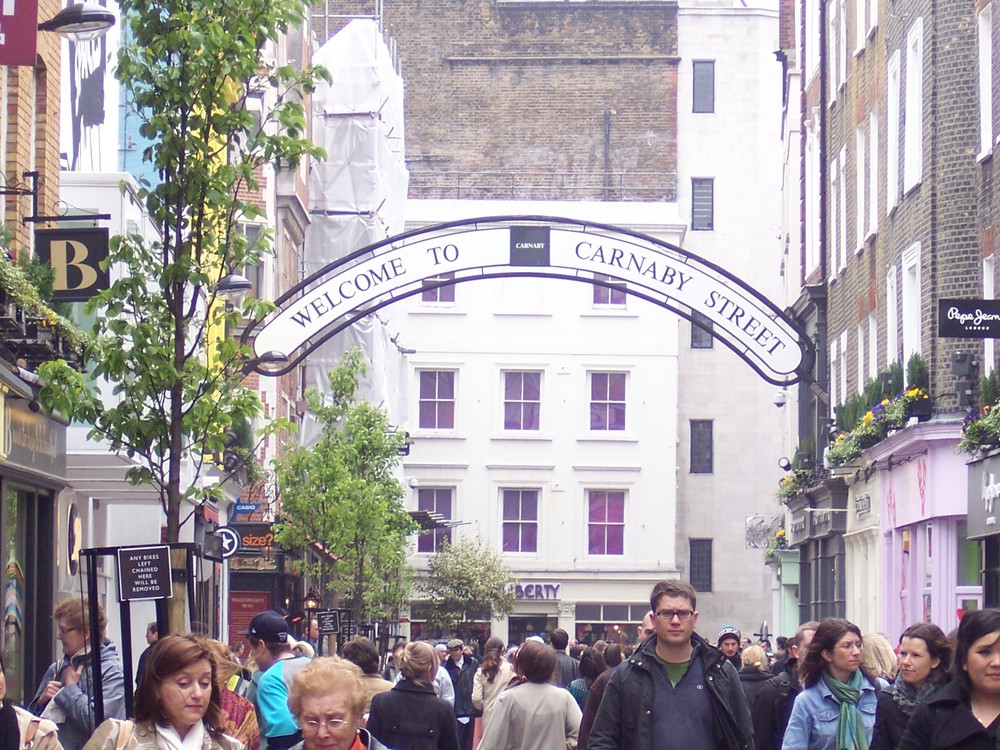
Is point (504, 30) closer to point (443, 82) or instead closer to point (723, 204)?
point (443, 82)

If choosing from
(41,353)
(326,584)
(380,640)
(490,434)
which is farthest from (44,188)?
(490,434)

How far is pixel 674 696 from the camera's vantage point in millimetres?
8633

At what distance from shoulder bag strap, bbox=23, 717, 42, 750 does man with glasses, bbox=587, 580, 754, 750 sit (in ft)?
8.95

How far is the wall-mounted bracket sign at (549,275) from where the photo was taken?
29.0m

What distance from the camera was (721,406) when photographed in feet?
203

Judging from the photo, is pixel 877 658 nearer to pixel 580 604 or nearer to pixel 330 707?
pixel 330 707

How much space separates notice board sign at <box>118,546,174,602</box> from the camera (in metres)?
11.8

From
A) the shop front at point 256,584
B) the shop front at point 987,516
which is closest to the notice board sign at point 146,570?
the shop front at point 987,516

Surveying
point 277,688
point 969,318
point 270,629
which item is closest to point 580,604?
point 969,318

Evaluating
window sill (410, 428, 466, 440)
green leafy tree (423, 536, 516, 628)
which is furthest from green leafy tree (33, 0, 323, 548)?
window sill (410, 428, 466, 440)

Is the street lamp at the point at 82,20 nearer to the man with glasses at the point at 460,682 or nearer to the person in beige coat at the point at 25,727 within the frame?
the person in beige coat at the point at 25,727

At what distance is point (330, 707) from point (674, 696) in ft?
9.54

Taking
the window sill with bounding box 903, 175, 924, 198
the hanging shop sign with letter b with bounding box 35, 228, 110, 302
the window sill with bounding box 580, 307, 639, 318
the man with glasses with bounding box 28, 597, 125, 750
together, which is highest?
the window sill with bounding box 580, 307, 639, 318

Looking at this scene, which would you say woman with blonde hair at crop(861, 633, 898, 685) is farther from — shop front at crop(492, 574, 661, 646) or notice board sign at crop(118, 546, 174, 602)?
shop front at crop(492, 574, 661, 646)
